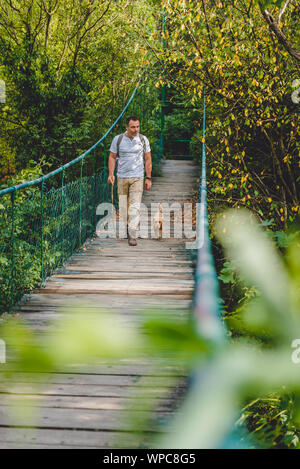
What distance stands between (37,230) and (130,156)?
1.51 meters

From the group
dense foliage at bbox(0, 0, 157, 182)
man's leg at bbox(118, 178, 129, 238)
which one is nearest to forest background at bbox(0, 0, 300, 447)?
dense foliage at bbox(0, 0, 157, 182)

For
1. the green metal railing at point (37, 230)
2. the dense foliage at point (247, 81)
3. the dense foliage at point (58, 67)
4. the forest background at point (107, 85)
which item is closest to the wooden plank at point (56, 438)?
the green metal railing at point (37, 230)

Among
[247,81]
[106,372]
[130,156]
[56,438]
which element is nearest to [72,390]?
[56,438]

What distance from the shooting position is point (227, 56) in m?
5.83

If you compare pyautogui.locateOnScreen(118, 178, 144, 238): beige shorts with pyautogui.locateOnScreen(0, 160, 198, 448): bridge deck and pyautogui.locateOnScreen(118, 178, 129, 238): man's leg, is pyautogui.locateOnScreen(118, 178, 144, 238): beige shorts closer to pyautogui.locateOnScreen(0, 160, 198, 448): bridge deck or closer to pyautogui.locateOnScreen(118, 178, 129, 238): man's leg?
pyautogui.locateOnScreen(118, 178, 129, 238): man's leg

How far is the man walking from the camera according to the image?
5719mm

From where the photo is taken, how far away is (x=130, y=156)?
5.77 m

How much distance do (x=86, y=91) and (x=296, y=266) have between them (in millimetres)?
9407

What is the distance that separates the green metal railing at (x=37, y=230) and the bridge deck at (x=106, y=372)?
15 cm

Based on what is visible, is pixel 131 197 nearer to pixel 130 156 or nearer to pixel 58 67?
pixel 130 156

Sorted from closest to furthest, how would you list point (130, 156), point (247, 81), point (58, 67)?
point (130, 156) → point (247, 81) → point (58, 67)

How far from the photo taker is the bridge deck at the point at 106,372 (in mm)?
472

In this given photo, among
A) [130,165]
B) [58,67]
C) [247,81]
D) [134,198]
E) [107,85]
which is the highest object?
[58,67]

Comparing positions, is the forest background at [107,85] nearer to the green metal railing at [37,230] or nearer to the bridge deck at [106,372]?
the green metal railing at [37,230]
